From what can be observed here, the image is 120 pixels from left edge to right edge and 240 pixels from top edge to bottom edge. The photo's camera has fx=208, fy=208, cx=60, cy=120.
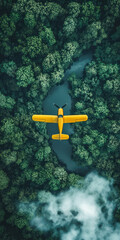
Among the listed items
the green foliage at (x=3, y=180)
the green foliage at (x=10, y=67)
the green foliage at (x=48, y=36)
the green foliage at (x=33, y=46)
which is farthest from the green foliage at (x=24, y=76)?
the green foliage at (x=3, y=180)

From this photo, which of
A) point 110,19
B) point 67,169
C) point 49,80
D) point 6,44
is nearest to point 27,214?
point 67,169

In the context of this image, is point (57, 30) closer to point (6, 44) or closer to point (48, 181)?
point (6, 44)

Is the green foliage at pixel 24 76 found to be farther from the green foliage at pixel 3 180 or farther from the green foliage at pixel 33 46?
the green foliage at pixel 3 180

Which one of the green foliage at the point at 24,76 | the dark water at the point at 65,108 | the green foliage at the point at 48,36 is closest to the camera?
the green foliage at the point at 24,76

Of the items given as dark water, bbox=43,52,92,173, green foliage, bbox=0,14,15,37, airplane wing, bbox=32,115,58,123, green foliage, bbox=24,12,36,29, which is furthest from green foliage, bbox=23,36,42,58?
airplane wing, bbox=32,115,58,123

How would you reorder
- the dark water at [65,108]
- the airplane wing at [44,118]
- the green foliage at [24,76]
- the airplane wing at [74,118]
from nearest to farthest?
1. the airplane wing at [44,118]
2. the airplane wing at [74,118]
3. the green foliage at [24,76]
4. the dark water at [65,108]

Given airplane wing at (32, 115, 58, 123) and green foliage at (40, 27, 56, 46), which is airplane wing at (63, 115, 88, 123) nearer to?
airplane wing at (32, 115, 58, 123)

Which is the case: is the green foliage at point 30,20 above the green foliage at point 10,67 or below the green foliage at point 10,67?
above
